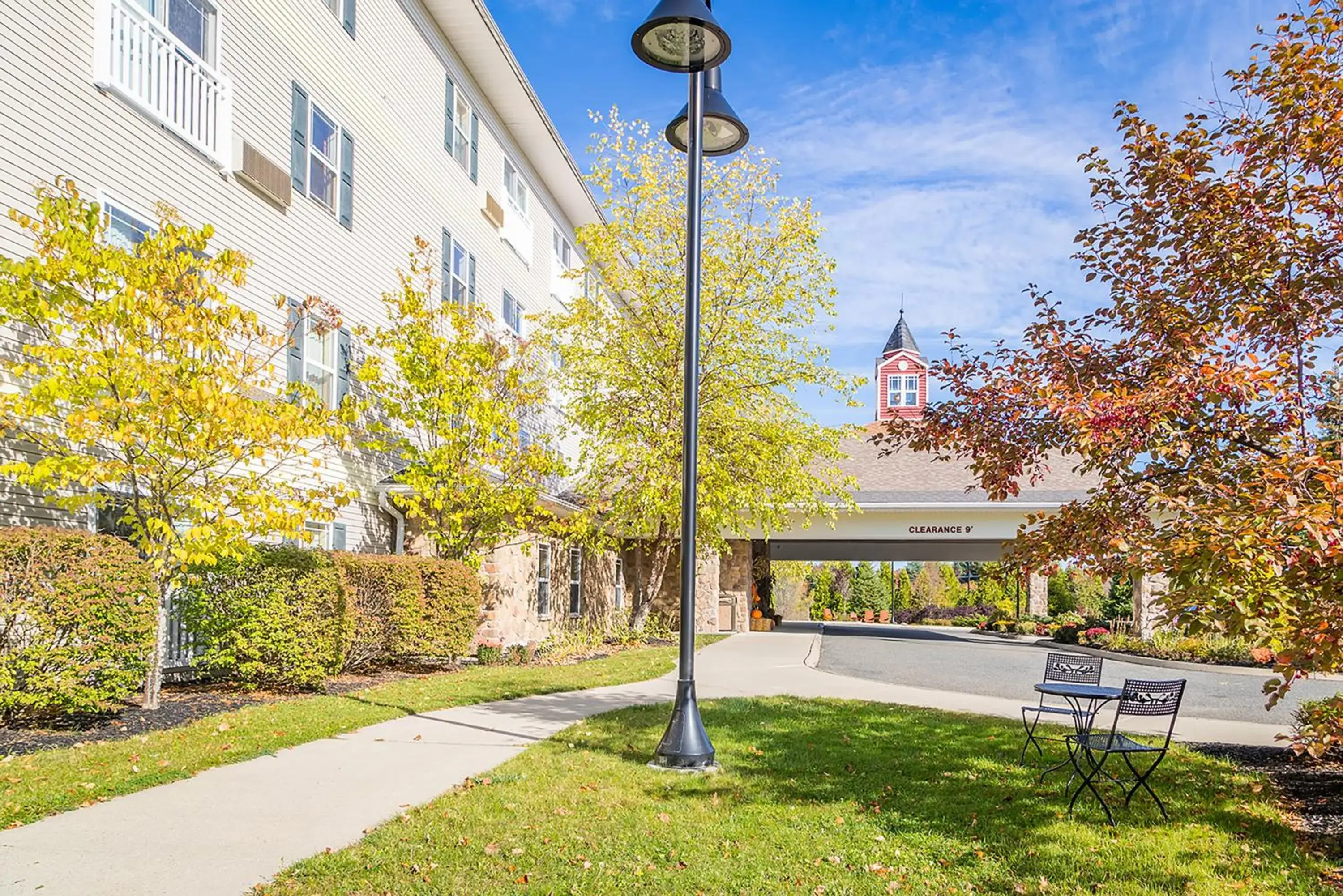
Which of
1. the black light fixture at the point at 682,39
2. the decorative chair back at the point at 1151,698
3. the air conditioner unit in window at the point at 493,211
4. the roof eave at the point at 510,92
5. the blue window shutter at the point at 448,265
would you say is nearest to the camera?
the decorative chair back at the point at 1151,698

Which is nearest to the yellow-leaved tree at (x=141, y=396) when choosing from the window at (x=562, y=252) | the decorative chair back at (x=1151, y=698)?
the decorative chair back at (x=1151, y=698)

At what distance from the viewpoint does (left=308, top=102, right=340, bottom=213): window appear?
14016 millimetres

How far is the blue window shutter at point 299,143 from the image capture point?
13484 millimetres

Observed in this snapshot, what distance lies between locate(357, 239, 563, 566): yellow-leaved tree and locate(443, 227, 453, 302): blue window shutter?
1479mm

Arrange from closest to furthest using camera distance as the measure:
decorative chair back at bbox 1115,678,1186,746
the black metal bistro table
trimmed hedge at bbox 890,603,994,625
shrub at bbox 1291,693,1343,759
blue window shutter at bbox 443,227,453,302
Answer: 1. shrub at bbox 1291,693,1343,759
2. decorative chair back at bbox 1115,678,1186,746
3. the black metal bistro table
4. blue window shutter at bbox 443,227,453,302
5. trimmed hedge at bbox 890,603,994,625

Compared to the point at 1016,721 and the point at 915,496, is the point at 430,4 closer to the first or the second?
the point at 1016,721

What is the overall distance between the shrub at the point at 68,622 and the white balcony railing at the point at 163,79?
5.11 m

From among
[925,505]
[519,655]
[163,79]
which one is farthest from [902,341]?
[163,79]

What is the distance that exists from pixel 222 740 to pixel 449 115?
546 inches

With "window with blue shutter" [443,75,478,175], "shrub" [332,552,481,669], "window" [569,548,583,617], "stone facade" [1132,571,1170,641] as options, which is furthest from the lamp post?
"stone facade" [1132,571,1170,641]

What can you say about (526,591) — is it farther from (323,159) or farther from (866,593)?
(866,593)

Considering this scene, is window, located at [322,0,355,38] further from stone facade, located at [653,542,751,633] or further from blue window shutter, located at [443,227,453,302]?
stone facade, located at [653,542,751,633]

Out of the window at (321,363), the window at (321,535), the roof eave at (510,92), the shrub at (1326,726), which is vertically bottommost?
the shrub at (1326,726)

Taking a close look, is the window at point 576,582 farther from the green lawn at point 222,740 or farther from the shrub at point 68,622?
the shrub at point 68,622
